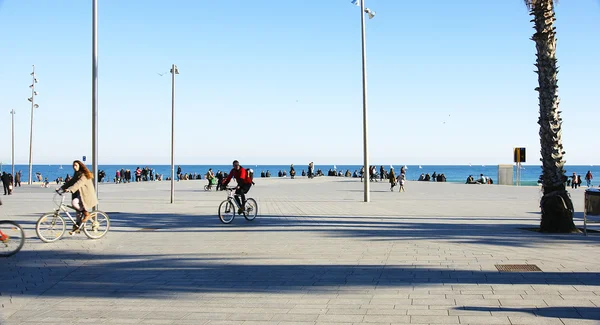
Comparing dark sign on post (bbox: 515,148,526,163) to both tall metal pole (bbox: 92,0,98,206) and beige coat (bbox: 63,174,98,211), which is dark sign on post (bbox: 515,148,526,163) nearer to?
tall metal pole (bbox: 92,0,98,206)

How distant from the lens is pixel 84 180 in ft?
38.9

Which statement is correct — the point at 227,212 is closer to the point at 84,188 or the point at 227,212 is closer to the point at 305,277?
the point at 84,188

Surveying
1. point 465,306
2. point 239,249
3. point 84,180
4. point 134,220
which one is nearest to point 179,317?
point 465,306

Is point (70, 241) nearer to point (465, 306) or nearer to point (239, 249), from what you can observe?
point (239, 249)

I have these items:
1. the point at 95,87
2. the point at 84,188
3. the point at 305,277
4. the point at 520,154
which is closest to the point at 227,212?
the point at 95,87

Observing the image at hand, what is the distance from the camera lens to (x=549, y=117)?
523 inches

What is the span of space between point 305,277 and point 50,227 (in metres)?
6.08

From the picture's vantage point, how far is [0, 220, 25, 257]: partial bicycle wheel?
9820 millimetres

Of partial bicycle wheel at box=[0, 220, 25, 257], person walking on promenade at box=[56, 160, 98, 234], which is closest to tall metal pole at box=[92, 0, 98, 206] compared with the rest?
person walking on promenade at box=[56, 160, 98, 234]

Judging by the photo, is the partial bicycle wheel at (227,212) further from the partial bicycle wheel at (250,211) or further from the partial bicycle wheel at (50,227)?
the partial bicycle wheel at (50,227)

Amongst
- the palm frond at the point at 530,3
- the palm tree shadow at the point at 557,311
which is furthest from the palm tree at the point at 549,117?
the palm tree shadow at the point at 557,311

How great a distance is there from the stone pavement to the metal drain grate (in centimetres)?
13

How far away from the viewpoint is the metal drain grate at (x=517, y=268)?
323 inches

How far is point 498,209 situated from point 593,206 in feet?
27.6
